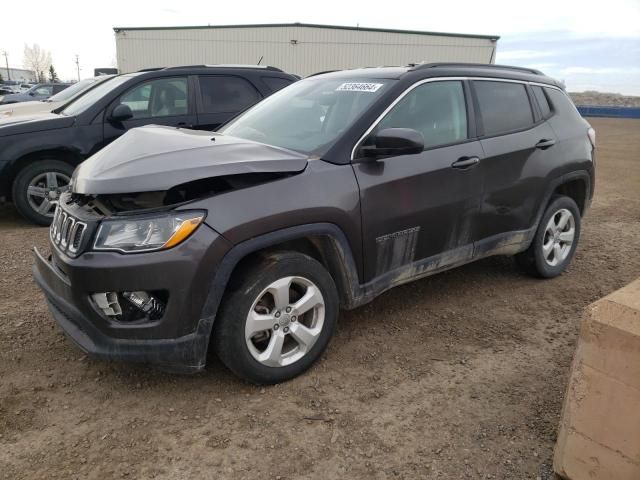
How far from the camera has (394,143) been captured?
3.08 metres

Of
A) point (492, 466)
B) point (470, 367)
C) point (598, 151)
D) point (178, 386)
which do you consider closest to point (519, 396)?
point (470, 367)

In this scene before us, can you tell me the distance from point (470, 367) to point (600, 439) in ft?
4.03


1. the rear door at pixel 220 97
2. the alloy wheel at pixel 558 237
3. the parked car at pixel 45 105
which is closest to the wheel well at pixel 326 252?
the alloy wheel at pixel 558 237

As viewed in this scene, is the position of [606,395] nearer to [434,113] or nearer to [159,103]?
[434,113]

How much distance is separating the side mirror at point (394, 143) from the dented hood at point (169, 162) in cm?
41

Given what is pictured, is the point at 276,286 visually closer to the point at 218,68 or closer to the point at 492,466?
the point at 492,466

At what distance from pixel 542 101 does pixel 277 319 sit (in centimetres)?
307

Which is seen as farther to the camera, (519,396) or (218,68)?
(218,68)

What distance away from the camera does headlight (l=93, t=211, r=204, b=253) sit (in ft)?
8.43

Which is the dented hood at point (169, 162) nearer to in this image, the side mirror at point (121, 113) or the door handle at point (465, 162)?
the door handle at point (465, 162)

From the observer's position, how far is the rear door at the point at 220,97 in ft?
22.1

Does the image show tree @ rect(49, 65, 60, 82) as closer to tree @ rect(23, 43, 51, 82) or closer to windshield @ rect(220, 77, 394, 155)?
tree @ rect(23, 43, 51, 82)

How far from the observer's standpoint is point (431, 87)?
3.69 m

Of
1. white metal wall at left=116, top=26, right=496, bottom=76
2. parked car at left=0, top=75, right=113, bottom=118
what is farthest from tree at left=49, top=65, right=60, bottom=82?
parked car at left=0, top=75, right=113, bottom=118
